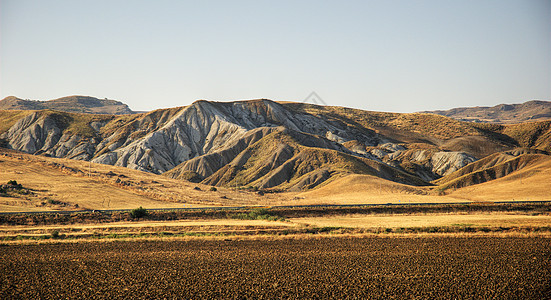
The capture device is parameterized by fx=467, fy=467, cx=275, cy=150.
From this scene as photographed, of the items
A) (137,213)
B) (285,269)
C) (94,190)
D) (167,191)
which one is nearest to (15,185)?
(94,190)

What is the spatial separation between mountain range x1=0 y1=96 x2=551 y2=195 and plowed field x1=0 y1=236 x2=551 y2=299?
76091 mm

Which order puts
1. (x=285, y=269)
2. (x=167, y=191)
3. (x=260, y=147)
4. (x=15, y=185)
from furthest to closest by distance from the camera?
(x=260, y=147) → (x=167, y=191) → (x=15, y=185) → (x=285, y=269)

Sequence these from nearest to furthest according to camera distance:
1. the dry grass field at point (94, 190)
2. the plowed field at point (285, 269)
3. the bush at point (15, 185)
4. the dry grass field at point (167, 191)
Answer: the plowed field at point (285, 269)
the dry grass field at point (94, 190)
the dry grass field at point (167, 191)
the bush at point (15, 185)

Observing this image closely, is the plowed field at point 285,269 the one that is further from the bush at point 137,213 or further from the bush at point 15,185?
the bush at point 15,185

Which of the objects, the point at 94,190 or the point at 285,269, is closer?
the point at 285,269

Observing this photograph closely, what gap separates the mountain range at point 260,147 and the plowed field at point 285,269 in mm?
76091

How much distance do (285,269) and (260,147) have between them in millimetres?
115397

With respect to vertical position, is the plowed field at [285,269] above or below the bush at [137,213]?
above

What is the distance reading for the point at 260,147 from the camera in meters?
148

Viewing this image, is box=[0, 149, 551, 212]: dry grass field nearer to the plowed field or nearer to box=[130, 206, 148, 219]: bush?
box=[130, 206, 148, 219]: bush

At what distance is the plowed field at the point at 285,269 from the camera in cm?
2691

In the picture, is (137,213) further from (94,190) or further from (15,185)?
(15,185)

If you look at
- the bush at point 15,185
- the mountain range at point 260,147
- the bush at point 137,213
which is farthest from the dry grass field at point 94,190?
the mountain range at point 260,147

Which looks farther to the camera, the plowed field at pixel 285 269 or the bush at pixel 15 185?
the bush at pixel 15 185
